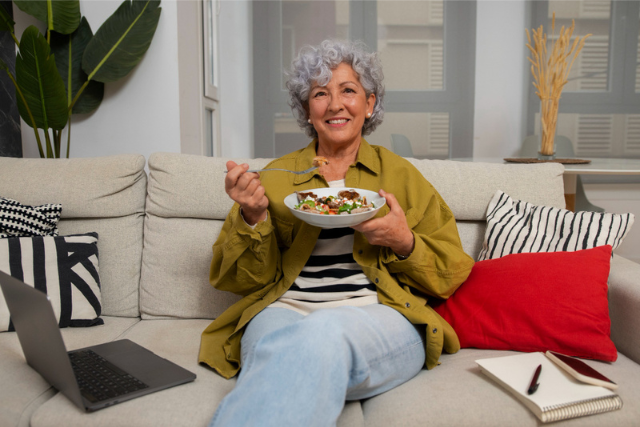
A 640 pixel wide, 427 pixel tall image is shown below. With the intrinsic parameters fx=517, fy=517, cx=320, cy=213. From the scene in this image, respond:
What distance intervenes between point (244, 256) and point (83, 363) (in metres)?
0.47

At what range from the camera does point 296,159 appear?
5.32 ft

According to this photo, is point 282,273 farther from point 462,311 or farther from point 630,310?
point 630,310

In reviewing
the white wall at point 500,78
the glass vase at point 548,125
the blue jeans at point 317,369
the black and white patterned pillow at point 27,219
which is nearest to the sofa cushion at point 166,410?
the blue jeans at point 317,369

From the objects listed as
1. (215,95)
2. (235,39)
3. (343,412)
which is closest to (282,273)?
(343,412)

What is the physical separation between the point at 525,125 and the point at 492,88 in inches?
14.2

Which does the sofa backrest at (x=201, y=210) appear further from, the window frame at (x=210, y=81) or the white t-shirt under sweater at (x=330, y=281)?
the window frame at (x=210, y=81)

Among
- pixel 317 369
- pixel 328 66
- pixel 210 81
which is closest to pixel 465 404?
pixel 317 369

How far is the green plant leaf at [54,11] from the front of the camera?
230cm

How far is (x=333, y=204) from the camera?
1241mm

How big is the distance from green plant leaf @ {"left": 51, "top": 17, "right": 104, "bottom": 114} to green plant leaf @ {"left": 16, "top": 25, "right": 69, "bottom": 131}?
0.10 m

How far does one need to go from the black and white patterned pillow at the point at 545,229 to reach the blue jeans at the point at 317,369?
0.54m

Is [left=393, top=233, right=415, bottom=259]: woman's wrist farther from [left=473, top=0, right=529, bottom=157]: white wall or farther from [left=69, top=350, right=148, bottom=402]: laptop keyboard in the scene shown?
[left=473, top=0, right=529, bottom=157]: white wall

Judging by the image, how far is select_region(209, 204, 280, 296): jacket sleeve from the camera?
1.33m

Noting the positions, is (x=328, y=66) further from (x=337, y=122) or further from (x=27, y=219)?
(x=27, y=219)
